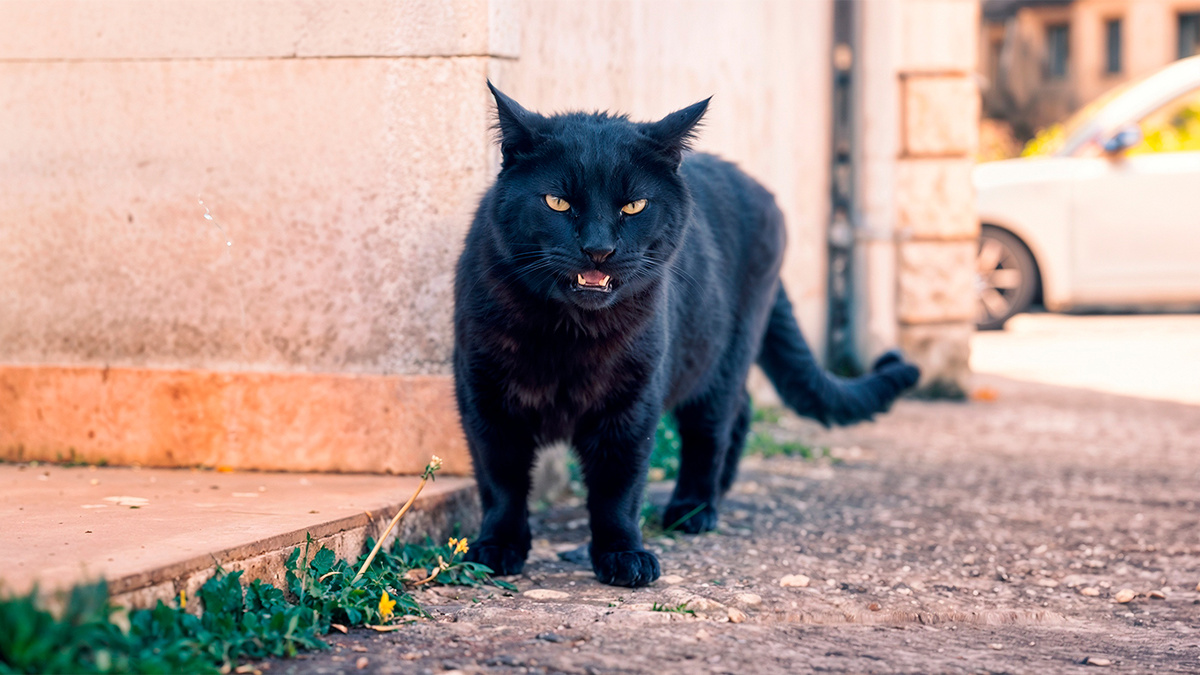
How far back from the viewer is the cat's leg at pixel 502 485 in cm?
302

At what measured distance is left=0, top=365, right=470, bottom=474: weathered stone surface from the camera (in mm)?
3592

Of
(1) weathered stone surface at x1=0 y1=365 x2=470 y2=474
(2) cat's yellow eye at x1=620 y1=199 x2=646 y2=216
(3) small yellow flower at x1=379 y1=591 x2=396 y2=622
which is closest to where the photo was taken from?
(3) small yellow flower at x1=379 y1=591 x2=396 y2=622

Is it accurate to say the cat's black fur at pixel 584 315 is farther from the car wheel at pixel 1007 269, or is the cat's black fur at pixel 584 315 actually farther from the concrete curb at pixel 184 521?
the car wheel at pixel 1007 269

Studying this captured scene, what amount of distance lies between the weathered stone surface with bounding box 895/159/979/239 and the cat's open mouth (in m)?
4.12

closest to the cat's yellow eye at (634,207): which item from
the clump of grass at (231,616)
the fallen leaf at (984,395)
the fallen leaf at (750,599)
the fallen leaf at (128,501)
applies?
the clump of grass at (231,616)

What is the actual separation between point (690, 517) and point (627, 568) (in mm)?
745

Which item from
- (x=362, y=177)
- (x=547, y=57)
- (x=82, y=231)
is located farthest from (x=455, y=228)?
(x=82, y=231)

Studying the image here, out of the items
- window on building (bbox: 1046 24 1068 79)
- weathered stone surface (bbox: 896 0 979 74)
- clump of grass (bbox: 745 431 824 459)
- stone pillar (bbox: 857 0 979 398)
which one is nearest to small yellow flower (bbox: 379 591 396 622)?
clump of grass (bbox: 745 431 824 459)

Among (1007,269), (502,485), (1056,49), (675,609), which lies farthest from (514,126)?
(1056,49)

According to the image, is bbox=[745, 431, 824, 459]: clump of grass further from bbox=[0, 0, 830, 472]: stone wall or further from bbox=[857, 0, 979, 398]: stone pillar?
→ bbox=[0, 0, 830, 472]: stone wall

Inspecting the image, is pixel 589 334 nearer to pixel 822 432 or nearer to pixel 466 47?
pixel 466 47

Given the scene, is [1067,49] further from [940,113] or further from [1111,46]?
[940,113]

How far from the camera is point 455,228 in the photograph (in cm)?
354

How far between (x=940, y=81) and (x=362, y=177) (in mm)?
3961
